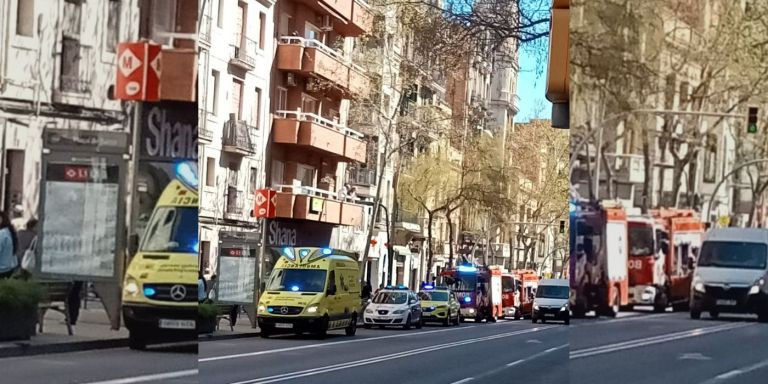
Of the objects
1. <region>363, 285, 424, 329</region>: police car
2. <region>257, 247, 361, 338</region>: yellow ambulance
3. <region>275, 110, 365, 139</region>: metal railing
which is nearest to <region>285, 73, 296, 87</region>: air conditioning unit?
<region>275, 110, 365, 139</region>: metal railing

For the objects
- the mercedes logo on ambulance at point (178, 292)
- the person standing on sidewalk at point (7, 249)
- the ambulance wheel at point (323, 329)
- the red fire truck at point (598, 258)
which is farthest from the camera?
the ambulance wheel at point (323, 329)

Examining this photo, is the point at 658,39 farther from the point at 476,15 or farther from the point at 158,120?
the point at 476,15

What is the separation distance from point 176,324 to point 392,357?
1.87 metres

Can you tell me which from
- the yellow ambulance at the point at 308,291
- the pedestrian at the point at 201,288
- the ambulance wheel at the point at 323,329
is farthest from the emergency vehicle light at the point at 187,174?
the ambulance wheel at the point at 323,329

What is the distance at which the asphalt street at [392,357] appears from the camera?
501cm

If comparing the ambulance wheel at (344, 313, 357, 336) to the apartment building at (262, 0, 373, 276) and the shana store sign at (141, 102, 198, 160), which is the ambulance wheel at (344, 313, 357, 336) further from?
the shana store sign at (141, 102, 198, 160)

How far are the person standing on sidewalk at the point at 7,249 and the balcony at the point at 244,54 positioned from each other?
149 centimetres

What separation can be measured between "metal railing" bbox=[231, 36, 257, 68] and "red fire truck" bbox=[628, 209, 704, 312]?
83.7 inches

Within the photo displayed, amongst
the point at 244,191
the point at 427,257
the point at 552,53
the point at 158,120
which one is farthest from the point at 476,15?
the point at 158,120

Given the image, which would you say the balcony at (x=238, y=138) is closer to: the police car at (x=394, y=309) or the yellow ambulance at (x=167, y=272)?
the yellow ambulance at (x=167, y=272)

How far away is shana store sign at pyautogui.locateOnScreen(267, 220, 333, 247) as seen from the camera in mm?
5457

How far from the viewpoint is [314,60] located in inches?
211

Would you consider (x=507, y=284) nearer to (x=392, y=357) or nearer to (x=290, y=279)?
(x=392, y=357)

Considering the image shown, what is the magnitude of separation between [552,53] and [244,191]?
171 centimetres
